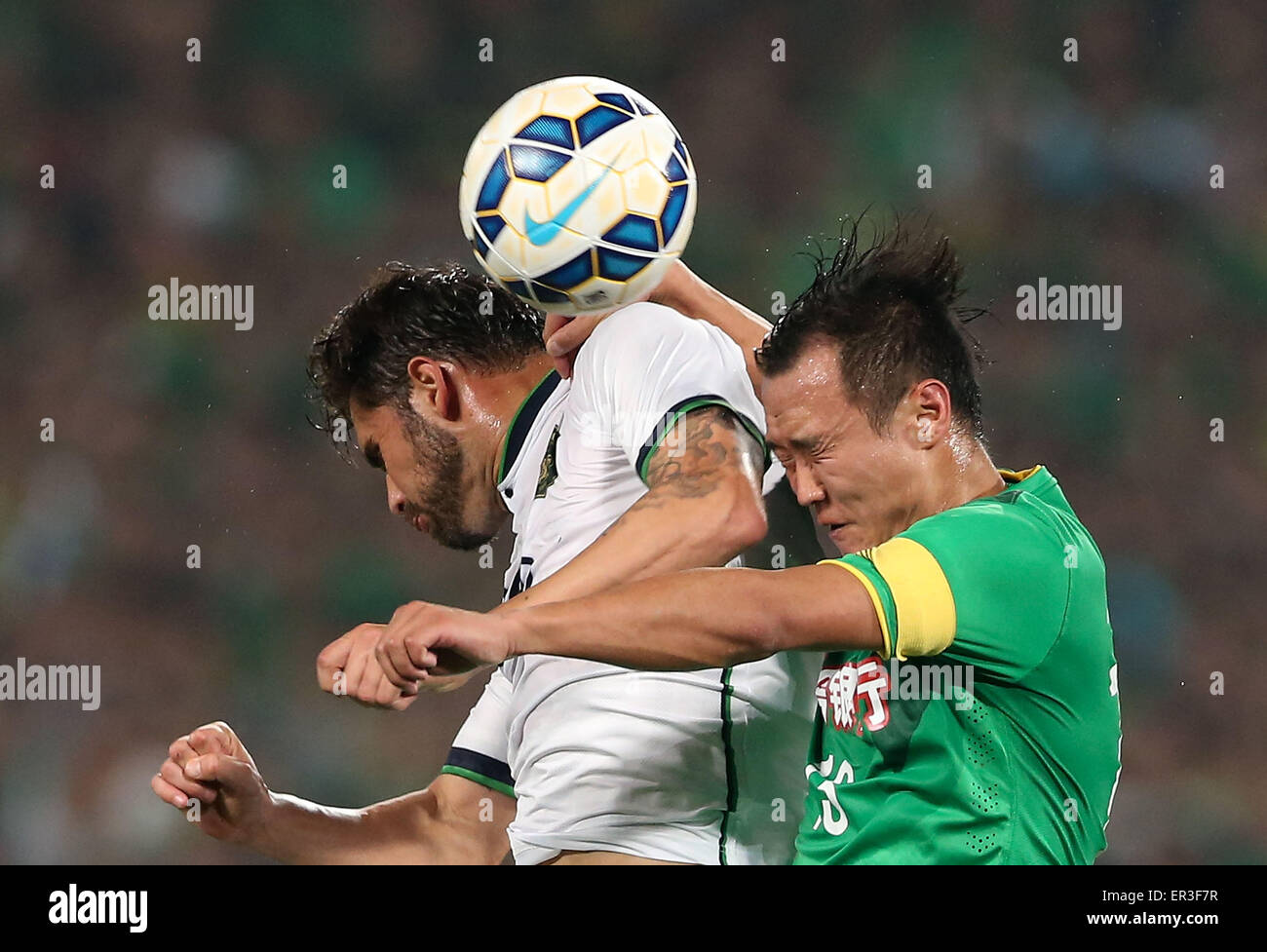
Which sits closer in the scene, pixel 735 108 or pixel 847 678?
pixel 847 678

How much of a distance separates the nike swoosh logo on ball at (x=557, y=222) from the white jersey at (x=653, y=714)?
21 centimetres

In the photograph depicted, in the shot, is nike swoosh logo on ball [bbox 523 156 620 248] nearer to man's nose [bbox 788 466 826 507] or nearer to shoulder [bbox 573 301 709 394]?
shoulder [bbox 573 301 709 394]

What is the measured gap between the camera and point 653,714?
9.53 ft

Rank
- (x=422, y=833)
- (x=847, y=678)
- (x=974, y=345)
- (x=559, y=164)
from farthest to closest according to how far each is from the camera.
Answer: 1. (x=422, y=833)
2. (x=559, y=164)
3. (x=974, y=345)
4. (x=847, y=678)

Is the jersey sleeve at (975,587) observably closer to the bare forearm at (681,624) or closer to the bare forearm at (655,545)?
the bare forearm at (681,624)

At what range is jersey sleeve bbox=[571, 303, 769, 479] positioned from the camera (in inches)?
111

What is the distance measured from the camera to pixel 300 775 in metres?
5.88

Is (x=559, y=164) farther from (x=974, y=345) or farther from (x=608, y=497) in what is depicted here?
(x=974, y=345)

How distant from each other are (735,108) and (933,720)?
Answer: 4.37 metres

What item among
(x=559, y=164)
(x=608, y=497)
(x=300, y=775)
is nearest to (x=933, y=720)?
(x=608, y=497)

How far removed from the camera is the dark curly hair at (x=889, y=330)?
259 centimetres

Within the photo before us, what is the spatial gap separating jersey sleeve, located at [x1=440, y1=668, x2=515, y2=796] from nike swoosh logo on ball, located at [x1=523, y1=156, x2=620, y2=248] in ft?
3.75

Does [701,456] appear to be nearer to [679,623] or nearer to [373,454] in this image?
[679,623]

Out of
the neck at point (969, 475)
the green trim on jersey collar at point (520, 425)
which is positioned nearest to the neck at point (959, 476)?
the neck at point (969, 475)
